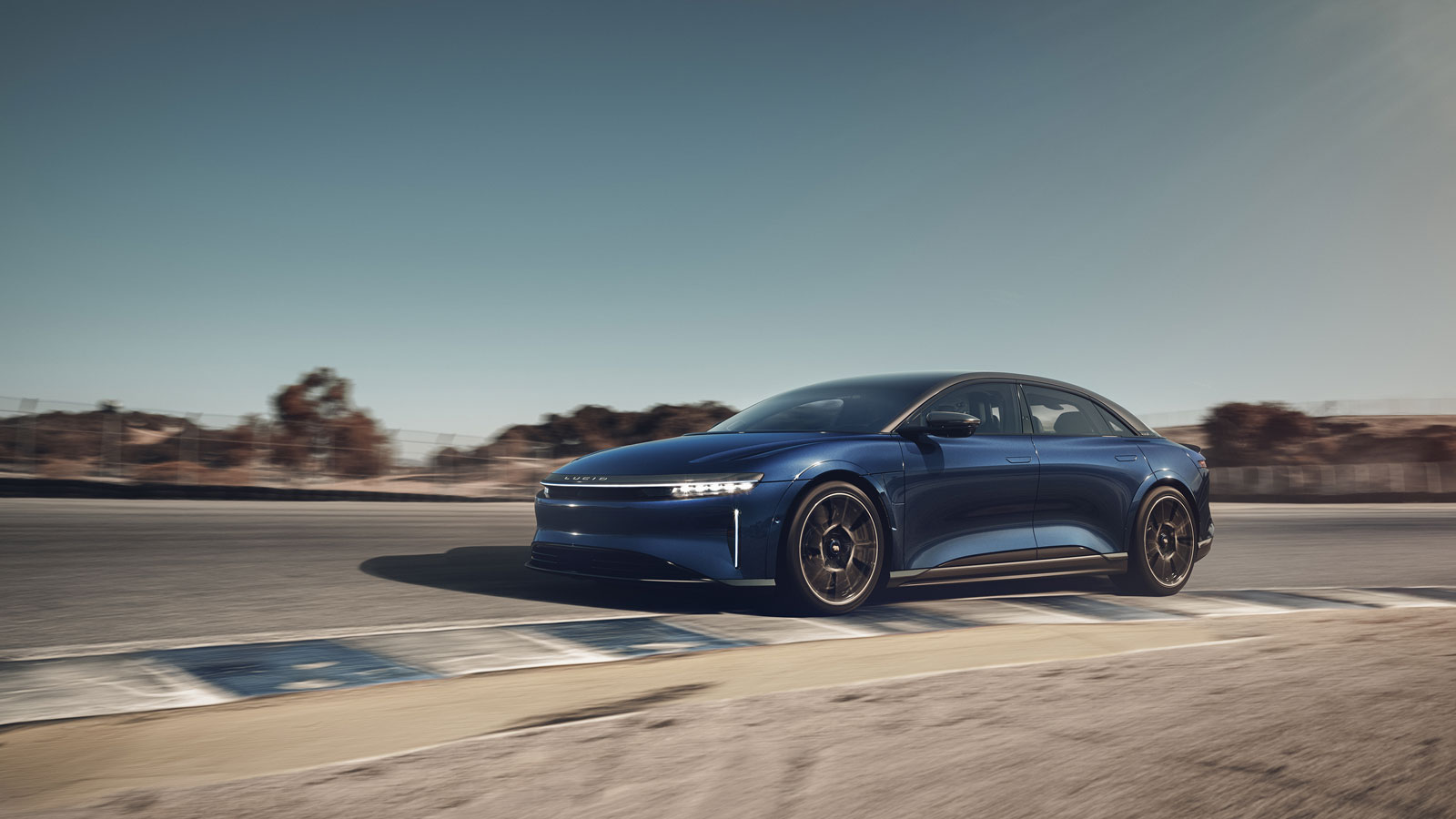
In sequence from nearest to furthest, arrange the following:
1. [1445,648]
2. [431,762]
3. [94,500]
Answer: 1. [431,762]
2. [1445,648]
3. [94,500]

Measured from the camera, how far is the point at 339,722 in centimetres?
380

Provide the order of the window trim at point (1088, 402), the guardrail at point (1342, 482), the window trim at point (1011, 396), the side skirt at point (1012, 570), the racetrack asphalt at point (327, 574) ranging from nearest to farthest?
1. the racetrack asphalt at point (327, 574)
2. the side skirt at point (1012, 570)
3. the window trim at point (1011, 396)
4. the window trim at point (1088, 402)
5. the guardrail at point (1342, 482)

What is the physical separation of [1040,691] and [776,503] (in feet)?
7.68

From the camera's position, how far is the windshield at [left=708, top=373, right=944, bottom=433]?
24.4ft

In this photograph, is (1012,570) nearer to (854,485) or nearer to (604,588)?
(854,485)

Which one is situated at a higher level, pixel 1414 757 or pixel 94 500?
pixel 94 500

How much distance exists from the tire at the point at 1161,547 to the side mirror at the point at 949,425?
1924 millimetres

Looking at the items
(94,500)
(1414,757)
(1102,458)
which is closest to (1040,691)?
(1414,757)

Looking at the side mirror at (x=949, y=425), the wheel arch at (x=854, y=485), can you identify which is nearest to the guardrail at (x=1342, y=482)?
the side mirror at (x=949, y=425)

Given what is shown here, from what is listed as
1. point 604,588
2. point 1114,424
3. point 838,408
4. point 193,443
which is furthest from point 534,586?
point 193,443

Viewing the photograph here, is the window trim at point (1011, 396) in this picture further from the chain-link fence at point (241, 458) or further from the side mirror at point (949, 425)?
the chain-link fence at point (241, 458)

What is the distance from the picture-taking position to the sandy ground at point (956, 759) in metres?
2.90

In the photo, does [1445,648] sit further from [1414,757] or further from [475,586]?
[475,586]

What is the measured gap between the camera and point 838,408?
7770 mm
